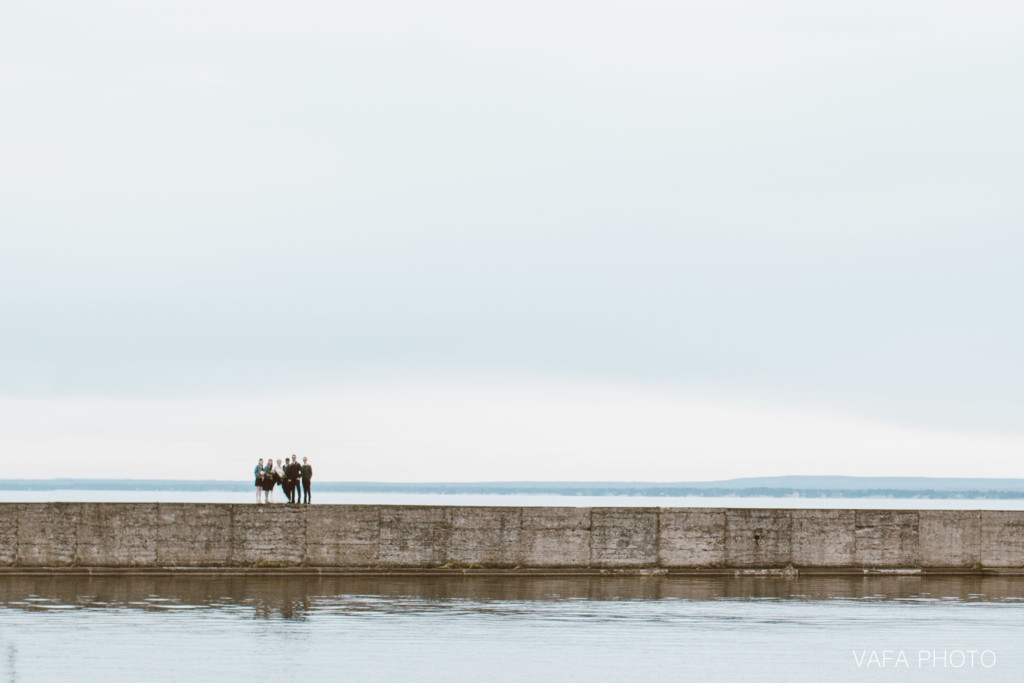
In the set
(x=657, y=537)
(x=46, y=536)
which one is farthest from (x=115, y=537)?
(x=657, y=537)

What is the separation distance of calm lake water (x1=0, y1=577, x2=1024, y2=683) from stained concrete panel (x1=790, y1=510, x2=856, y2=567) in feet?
3.22

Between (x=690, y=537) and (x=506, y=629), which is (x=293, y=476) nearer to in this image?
(x=690, y=537)

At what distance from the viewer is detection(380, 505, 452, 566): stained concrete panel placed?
26422mm

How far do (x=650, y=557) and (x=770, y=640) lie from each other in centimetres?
909

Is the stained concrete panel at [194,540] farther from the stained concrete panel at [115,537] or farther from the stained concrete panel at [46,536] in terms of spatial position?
the stained concrete panel at [46,536]

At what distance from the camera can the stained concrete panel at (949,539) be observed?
27.4 metres

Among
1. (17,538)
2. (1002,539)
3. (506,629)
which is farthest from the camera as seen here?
(1002,539)

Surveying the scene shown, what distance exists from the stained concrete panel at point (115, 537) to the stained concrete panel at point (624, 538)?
8.76 m

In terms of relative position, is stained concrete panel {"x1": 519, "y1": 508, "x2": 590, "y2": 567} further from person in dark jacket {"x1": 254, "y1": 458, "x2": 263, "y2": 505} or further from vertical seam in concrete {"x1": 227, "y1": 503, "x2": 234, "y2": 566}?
person in dark jacket {"x1": 254, "y1": 458, "x2": 263, "y2": 505}

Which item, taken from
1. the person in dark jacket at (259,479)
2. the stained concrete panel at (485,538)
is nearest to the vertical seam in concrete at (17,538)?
the person in dark jacket at (259,479)

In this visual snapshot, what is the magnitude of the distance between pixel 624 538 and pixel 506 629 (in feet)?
27.9

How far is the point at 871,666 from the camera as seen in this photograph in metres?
15.7

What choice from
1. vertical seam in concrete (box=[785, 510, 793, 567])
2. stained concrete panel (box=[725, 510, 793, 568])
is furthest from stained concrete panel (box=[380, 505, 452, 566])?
vertical seam in concrete (box=[785, 510, 793, 567])

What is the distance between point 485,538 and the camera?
26.6 m
